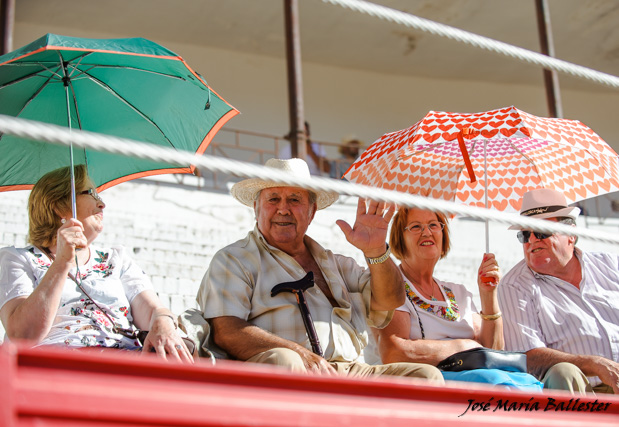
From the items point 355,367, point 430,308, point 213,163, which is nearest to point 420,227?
point 430,308

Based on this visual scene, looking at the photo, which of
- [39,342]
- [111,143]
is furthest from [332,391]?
[39,342]

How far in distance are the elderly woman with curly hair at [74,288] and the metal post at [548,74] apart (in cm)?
752

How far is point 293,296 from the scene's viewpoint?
113 inches

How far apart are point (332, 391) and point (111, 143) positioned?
58 cm

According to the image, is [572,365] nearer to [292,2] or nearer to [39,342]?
[39,342]

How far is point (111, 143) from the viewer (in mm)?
1343

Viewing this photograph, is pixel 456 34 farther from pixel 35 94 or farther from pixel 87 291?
pixel 35 94

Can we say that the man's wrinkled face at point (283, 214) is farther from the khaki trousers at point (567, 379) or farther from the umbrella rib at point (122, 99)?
the khaki trousers at point (567, 379)

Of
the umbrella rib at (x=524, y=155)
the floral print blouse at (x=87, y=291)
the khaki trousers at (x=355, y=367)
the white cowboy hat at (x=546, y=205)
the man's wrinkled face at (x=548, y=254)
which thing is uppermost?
the umbrella rib at (x=524, y=155)

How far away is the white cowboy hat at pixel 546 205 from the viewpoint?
359 cm

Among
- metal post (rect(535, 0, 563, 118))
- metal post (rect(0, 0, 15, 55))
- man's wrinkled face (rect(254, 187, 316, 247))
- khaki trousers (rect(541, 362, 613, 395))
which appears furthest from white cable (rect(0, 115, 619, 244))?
metal post (rect(535, 0, 563, 118))

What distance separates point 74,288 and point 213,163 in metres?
1.44

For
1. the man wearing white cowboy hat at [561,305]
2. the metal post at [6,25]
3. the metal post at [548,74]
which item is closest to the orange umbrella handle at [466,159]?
the man wearing white cowboy hat at [561,305]

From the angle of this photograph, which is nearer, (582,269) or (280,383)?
(280,383)
